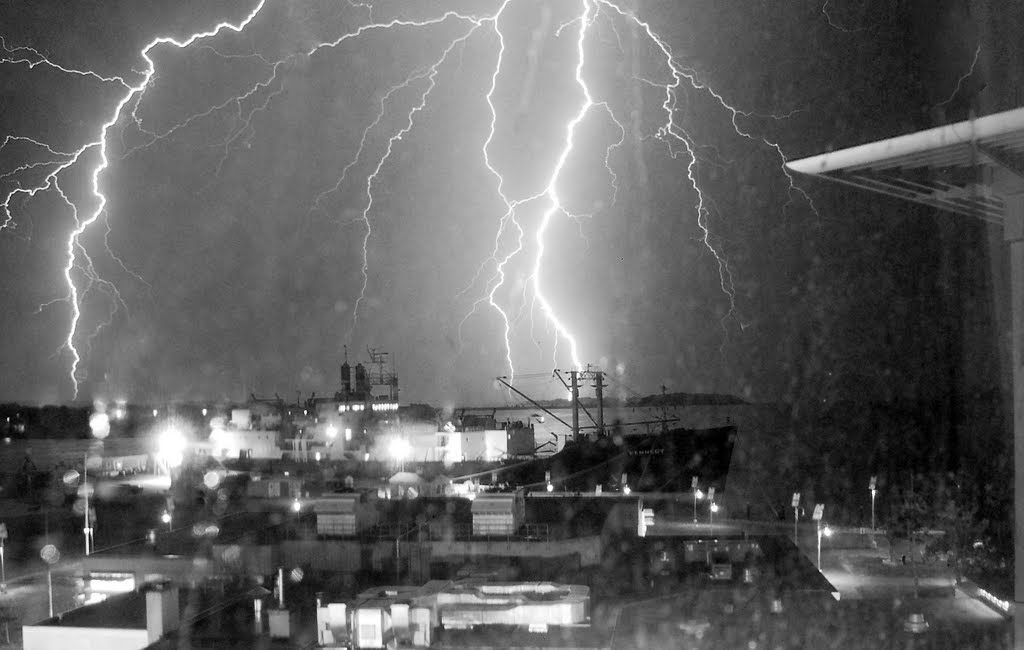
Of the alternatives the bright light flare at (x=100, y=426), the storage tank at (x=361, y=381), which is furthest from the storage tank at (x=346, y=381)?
the bright light flare at (x=100, y=426)

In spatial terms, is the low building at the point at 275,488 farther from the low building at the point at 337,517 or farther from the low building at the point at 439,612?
the low building at the point at 439,612

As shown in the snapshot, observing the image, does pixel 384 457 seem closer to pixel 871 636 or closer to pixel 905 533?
pixel 905 533

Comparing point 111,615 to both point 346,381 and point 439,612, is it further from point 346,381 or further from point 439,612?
point 346,381

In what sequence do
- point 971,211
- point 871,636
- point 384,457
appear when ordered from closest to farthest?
point 971,211, point 871,636, point 384,457

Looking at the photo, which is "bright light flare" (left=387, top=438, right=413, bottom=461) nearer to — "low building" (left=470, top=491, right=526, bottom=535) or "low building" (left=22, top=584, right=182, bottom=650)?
"low building" (left=470, top=491, right=526, bottom=535)

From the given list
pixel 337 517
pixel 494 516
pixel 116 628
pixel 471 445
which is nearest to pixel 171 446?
pixel 471 445

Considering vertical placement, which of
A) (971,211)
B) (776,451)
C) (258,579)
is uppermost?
(971,211)

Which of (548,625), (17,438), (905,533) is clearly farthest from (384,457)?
(17,438)
